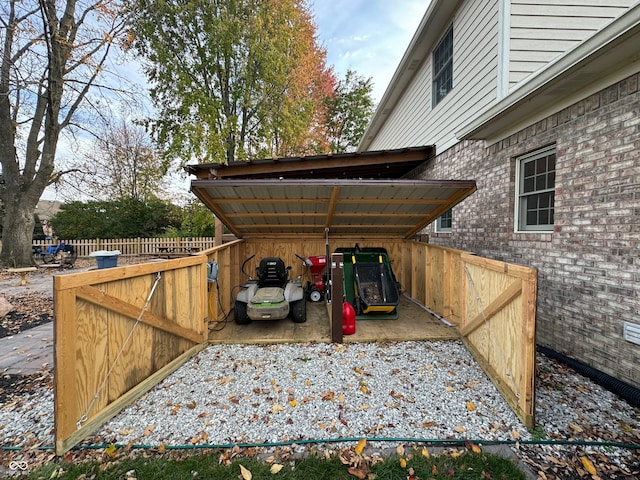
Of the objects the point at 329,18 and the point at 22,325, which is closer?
the point at 22,325

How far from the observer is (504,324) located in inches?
109

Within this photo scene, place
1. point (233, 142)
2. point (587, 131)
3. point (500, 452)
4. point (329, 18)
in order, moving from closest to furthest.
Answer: point (500, 452) → point (587, 131) → point (233, 142) → point (329, 18)

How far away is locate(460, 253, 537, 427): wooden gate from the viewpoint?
2.32 m

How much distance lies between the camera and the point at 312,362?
11.2ft

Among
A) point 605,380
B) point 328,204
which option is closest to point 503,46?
point 328,204

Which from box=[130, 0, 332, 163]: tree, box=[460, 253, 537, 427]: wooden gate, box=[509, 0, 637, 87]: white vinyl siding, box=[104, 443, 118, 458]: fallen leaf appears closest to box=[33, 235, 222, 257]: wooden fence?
box=[130, 0, 332, 163]: tree

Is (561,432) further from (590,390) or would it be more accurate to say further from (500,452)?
(590,390)

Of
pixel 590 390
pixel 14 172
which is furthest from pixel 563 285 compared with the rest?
pixel 14 172

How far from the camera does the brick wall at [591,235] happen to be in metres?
2.69

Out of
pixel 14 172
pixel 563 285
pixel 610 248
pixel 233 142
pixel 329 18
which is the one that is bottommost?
pixel 563 285

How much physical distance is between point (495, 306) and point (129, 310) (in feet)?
11.8

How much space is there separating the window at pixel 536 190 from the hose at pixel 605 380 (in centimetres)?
161

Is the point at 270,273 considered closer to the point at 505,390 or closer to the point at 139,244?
the point at 505,390

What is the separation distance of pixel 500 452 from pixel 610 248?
234 cm
